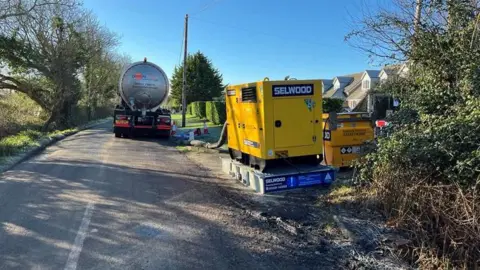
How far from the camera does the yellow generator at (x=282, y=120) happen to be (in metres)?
7.01

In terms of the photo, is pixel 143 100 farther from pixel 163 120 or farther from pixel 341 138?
pixel 341 138

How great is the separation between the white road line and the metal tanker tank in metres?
12.8

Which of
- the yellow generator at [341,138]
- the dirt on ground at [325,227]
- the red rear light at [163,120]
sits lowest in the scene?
the dirt on ground at [325,227]

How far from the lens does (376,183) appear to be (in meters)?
5.78

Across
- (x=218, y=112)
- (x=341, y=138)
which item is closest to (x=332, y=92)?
(x=218, y=112)

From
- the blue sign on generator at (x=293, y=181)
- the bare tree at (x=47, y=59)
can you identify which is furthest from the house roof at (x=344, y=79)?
the blue sign on generator at (x=293, y=181)

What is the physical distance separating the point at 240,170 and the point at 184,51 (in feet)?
68.9

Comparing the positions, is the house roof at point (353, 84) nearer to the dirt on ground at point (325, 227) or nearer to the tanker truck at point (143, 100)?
the tanker truck at point (143, 100)

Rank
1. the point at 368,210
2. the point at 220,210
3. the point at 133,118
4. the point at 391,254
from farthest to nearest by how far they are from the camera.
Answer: the point at 133,118
the point at 220,210
the point at 368,210
the point at 391,254

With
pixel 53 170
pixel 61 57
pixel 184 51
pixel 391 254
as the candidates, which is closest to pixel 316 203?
pixel 391 254

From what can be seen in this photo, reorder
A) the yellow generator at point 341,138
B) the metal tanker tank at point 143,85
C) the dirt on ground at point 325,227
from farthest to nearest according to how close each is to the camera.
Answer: the metal tanker tank at point 143,85 → the yellow generator at point 341,138 → the dirt on ground at point 325,227

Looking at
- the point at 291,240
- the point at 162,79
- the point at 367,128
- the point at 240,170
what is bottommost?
the point at 291,240

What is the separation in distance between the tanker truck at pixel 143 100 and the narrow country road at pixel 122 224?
9.16m

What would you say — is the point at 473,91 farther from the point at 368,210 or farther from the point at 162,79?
the point at 162,79
